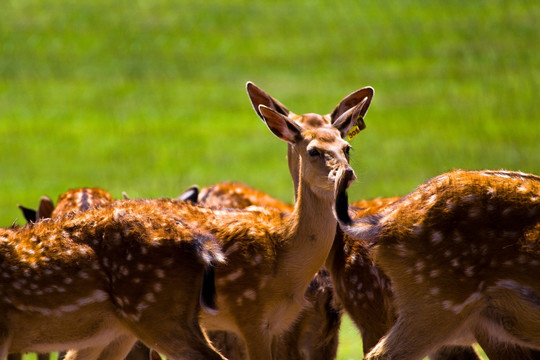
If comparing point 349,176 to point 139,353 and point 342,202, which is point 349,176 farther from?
point 139,353

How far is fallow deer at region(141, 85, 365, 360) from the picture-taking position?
675 cm

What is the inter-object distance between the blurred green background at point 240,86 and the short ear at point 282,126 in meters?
11.4

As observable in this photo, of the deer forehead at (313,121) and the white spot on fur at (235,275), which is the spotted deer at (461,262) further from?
the deer forehead at (313,121)

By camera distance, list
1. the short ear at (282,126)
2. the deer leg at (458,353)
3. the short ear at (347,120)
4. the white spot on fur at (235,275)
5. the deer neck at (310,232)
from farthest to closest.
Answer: the deer leg at (458,353) → the short ear at (347,120) → the short ear at (282,126) → the deer neck at (310,232) → the white spot on fur at (235,275)

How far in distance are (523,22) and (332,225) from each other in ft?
60.2

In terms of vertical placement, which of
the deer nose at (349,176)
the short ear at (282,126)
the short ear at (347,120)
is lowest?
the deer nose at (349,176)

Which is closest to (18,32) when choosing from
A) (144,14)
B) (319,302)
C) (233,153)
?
(144,14)

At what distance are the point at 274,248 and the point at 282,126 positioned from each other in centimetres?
87

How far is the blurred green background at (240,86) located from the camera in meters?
20.7

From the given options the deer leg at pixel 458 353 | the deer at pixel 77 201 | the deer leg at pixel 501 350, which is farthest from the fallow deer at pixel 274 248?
the deer at pixel 77 201

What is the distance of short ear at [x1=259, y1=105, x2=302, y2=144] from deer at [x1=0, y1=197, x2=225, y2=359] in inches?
38.8

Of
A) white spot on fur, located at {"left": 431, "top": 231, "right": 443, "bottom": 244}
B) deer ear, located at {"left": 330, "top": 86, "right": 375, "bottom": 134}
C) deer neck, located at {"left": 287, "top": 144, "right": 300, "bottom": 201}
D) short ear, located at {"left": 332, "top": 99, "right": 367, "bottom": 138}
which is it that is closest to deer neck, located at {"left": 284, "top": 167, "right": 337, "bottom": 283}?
short ear, located at {"left": 332, "top": 99, "right": 367, "bottom": 138}

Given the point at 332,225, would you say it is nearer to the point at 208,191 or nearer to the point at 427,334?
the point at 427,334

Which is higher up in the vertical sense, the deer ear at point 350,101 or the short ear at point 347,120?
the deer ear at point 350,101
